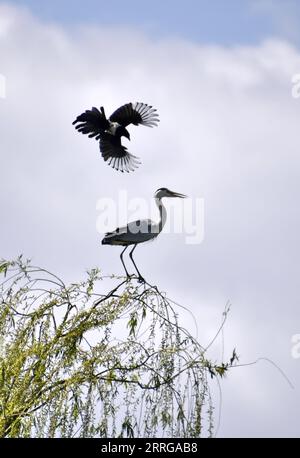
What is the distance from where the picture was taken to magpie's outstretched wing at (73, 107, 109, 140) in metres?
10.2

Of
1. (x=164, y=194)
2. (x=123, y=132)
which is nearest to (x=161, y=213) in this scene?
(x=164, y=194)

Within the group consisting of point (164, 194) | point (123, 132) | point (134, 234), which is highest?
point (123, 132)

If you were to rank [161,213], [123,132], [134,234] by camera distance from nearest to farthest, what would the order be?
1. [134,234]
2. [161,213]
3. [123,132]

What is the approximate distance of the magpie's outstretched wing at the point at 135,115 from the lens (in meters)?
10.3

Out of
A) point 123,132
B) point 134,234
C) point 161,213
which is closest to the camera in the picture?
point 134,234

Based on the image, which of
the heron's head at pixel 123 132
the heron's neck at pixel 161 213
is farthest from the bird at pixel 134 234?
the heron's head at pixel 123 132

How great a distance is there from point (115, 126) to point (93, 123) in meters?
0.22

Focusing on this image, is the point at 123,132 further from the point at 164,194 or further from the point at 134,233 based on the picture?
the point at 134,233

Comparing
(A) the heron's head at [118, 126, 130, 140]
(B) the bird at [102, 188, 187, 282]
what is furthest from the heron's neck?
(A) the heron's head at [118, 126, 130, 140]

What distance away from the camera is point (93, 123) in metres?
10.3

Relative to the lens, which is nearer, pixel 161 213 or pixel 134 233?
pixel 134 233
